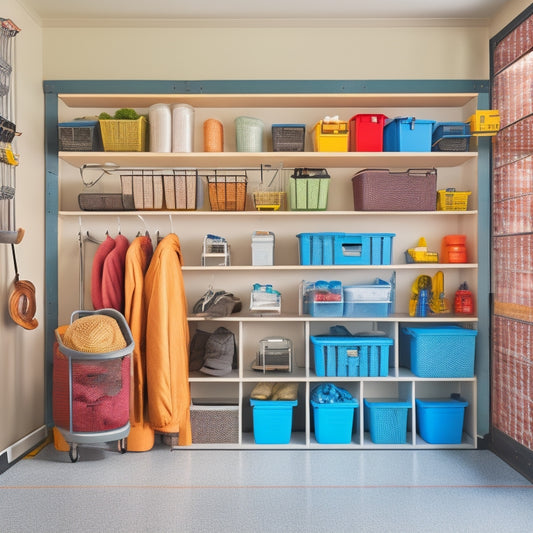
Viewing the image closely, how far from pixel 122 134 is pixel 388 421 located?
2.74 m

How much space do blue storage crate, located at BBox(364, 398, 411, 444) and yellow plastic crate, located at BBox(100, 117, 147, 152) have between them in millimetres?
2475

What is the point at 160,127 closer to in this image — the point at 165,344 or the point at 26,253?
the point at 26,253

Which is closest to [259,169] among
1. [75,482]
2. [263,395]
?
[263,395]

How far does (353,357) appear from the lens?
411 cm

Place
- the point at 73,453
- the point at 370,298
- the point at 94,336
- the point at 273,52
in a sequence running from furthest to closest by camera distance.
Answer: the point at 273,52 < the point at 370,298 < the point at 73,453 < the point at 94,336

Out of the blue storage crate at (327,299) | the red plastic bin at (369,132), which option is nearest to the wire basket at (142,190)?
the blue storage crate at (327,299)

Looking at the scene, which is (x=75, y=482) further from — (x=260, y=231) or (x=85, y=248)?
(x=260, y=231)

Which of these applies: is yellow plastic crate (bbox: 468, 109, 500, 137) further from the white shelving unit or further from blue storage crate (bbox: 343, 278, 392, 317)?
blue storage crate (bbox: 343, 278, 392, 317)

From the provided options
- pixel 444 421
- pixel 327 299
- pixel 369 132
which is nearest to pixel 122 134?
pixel 369 132

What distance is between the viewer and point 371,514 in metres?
2.98

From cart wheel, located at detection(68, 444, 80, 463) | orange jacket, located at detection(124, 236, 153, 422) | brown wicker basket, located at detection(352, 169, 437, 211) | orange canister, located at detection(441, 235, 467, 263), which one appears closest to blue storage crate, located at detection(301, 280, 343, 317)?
brown wicker basket, located at detection(352, 169, 437, 211)

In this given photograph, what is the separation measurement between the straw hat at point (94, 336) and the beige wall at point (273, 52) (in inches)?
76.1

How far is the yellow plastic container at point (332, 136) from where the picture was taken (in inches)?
161

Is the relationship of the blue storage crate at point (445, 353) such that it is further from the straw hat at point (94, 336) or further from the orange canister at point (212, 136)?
the straw hat at point (94, 336)
